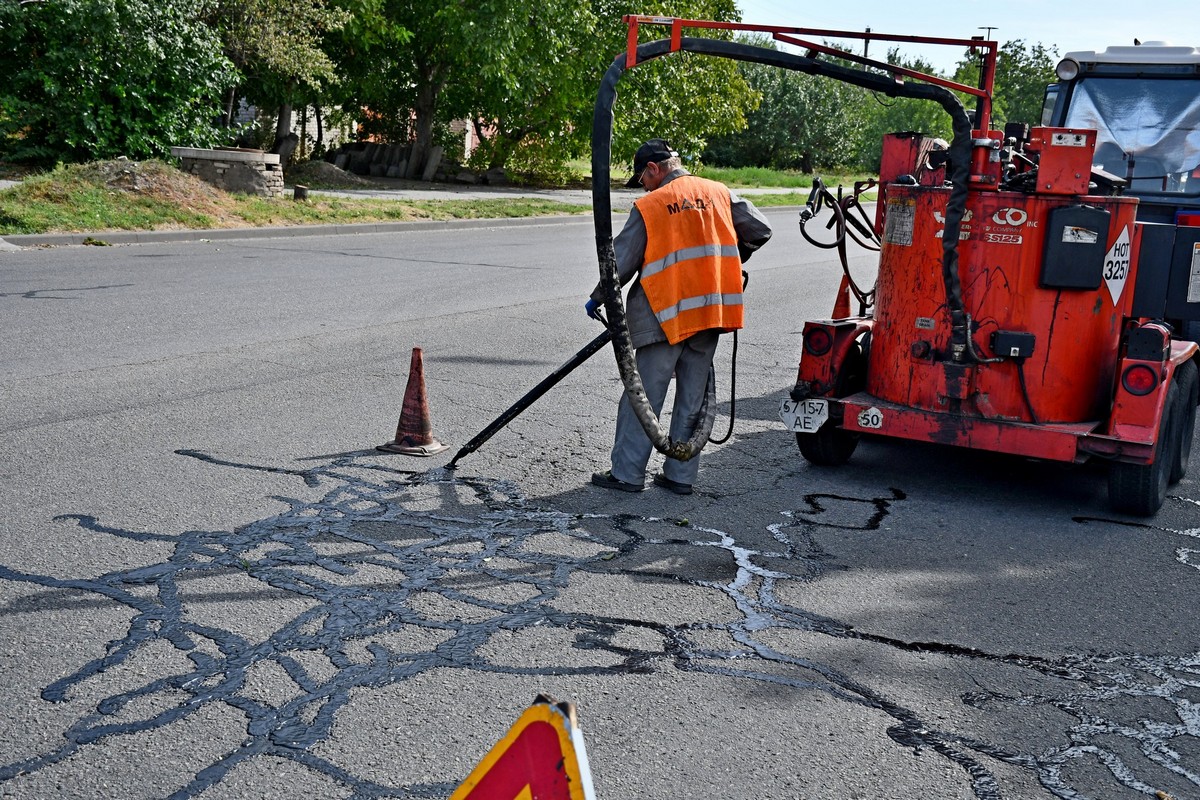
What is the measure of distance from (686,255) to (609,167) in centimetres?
103

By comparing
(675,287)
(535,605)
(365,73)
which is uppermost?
(365,73)

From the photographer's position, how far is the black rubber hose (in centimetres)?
514

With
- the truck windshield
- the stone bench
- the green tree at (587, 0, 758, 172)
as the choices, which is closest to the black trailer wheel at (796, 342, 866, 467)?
the truck windshield

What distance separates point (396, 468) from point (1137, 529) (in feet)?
11.9

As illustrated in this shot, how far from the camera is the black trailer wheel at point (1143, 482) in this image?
234 inches

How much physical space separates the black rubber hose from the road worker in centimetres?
34

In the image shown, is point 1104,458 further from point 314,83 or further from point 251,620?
point 314,83

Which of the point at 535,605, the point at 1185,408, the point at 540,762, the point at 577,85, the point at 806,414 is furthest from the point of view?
the point at 577,85

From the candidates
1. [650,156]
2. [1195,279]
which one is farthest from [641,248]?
[1195,279]

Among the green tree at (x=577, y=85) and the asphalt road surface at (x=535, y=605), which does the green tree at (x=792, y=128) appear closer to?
the green tree at (x=577, y=85)

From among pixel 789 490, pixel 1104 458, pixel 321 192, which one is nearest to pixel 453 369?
pixel 789 490

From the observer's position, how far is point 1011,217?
232 inches

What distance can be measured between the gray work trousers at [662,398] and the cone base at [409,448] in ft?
3.36

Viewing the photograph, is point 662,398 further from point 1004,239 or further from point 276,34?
point 276,34
